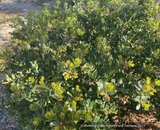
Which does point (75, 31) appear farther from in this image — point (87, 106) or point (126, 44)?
point (87, 106)

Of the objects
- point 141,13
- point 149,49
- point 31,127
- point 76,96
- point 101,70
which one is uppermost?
point 141,13

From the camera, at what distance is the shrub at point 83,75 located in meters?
1.06

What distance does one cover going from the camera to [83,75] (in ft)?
5.04

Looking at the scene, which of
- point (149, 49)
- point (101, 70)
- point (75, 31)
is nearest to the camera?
point (101, 70)

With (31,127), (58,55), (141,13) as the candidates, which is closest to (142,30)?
(141,13)

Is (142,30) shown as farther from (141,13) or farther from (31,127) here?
(31,127)

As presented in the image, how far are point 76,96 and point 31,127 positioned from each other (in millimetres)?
529

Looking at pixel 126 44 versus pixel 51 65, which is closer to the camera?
pixel 51 65

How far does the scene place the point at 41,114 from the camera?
111 centimetres

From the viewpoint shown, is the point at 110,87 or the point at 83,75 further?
the point at 83,75

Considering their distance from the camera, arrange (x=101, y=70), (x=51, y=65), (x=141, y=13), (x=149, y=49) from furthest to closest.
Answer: (x=141, y=13)
(x=149, y=49)
(x=51, y=65)
(x=101, y=70)

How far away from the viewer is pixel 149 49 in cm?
161

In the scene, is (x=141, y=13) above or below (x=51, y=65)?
above

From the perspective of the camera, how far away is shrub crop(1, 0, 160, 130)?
1.06 meters
